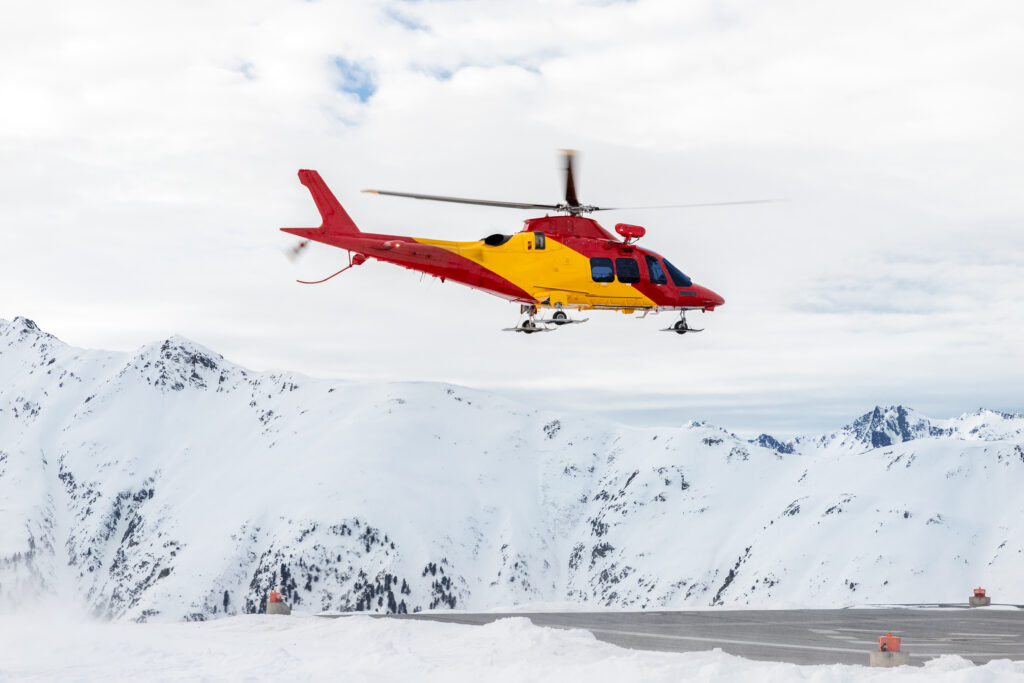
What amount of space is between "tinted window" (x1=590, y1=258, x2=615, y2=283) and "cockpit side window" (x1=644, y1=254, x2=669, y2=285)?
5.39ft

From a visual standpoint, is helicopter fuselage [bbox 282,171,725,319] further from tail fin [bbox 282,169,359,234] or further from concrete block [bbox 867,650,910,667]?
concrete block [bbox 867,650,910,667]

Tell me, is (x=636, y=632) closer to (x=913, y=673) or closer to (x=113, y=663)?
(x=913, y=673)

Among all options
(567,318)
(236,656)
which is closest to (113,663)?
(236,656)

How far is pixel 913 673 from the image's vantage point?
20.1m

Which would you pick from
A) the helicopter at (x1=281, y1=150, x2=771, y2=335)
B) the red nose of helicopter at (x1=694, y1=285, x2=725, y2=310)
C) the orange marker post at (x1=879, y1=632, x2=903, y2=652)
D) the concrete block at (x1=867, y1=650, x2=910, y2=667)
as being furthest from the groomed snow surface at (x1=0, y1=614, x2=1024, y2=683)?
the red nose of helicopter at (x1=694, y1=285, x2=725, y2=310)

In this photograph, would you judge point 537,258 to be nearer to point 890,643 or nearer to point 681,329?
point 681,329

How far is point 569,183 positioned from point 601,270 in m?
3.69

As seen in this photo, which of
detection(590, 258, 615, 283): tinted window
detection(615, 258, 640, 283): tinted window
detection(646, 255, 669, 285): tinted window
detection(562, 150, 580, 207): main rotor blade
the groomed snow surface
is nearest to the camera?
the groomed snow surface

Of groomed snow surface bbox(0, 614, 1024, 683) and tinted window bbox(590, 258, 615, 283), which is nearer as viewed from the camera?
groomed snow surface bbox(0, 614, 1024, 683)

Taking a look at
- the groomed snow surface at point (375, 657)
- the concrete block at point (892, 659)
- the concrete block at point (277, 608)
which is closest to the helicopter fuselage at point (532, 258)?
the groomed snow surface at point (375, 657)

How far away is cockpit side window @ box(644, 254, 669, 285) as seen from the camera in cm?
3834

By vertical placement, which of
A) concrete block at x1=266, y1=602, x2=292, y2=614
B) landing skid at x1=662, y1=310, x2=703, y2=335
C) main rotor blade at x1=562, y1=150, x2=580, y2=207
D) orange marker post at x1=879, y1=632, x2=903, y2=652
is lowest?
concrete block at x1=266, y1=602, x2=292, y2=614

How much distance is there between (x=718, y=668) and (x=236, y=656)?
13.3 meters

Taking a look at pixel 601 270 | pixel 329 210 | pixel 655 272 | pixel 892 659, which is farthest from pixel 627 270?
pixel 892 659
